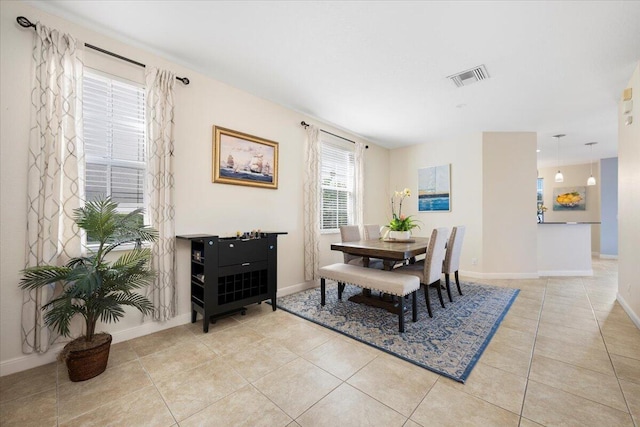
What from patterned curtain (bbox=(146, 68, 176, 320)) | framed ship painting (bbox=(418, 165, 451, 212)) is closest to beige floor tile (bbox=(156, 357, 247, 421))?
patterned curtain (bbox=(146, 68, 176, 320))

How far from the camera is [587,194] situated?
285 inches

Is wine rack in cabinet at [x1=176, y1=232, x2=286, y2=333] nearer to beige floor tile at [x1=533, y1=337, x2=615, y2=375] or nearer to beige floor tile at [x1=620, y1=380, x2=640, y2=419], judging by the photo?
beige floor tile at [x1=533, y1=337, x2=615, y2=375]

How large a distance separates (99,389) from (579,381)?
3219mm

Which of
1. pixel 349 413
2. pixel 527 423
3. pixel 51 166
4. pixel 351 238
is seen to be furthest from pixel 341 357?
pixel 51 166

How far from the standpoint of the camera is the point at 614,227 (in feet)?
21.9

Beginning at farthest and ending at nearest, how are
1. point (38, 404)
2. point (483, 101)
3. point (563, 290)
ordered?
point (563, 290) < point (483, 101) < point (38, 404)

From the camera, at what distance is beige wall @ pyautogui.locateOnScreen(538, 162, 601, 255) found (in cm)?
707

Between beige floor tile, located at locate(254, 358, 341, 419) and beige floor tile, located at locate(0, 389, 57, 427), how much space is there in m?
1.16

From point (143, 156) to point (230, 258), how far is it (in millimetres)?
1289

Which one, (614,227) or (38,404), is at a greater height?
(614,227)

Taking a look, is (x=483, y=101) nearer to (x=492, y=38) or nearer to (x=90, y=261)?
(x=492, y=38)

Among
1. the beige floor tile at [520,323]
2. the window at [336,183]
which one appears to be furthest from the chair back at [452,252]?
the window at [336,183]

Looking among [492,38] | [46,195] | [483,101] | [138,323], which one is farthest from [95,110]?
[483,101]

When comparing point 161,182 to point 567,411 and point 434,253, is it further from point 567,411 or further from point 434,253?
point 567,411
